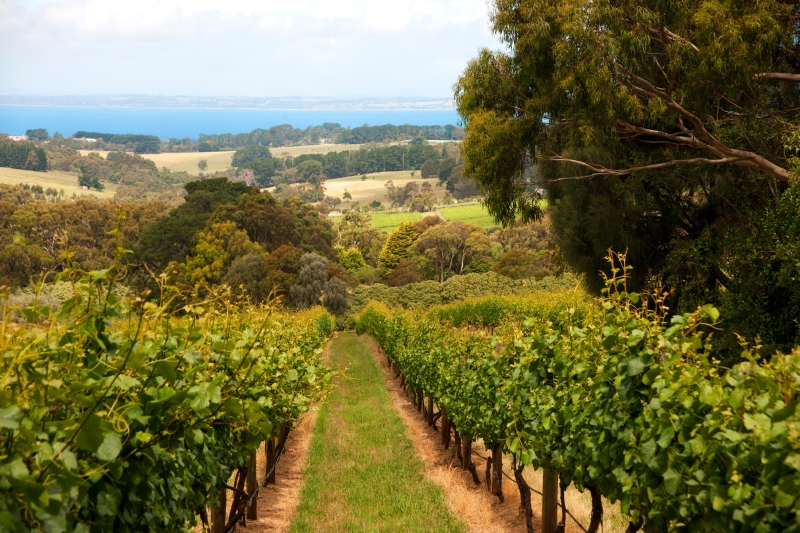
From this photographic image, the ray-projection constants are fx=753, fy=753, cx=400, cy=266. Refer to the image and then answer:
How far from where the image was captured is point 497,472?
31.0ft

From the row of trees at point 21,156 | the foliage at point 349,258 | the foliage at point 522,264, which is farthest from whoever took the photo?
the row of trees at point 21,156

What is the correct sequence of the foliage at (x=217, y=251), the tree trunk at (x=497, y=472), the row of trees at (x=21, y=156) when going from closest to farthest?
the tree trunk at (x=497, y=472), the foliage at (x=217, y=251), the row of trees at (x=21, y=156)

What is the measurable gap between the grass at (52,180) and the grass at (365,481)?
4414 inches

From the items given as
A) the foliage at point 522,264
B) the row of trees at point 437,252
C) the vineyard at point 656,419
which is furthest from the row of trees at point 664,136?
the row of trees at point 437,252

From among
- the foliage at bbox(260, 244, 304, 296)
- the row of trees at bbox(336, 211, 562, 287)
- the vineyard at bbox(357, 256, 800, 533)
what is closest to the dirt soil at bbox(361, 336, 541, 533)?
the vineyard at bbox(357, 256, 800, 533)

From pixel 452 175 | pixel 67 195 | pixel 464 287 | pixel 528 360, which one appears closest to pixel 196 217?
pixel 464 287

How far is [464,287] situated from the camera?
5488 centimetres

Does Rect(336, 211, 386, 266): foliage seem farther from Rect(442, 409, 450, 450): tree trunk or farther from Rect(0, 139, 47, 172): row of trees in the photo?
Rect(0, 139, 47, 172): row of trees

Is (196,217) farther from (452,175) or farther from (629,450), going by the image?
(452,175)

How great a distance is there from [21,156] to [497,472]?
14179cm

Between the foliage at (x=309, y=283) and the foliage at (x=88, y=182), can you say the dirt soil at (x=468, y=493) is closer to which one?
the foliage at (x=309, y=283)

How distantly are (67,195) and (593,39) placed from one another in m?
114

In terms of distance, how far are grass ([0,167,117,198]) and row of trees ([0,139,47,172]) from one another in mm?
2101

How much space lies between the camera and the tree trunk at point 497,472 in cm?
917
